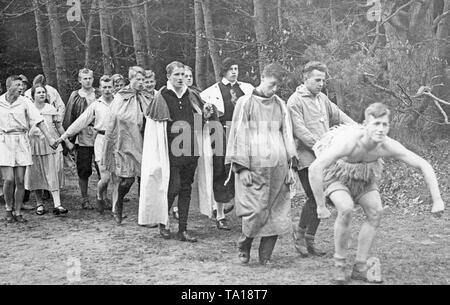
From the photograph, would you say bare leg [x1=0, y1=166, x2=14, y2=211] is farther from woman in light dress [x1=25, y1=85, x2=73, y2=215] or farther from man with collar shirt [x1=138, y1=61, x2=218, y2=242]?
man with collar shirt [x1=138, y1=61, x2=218, y2=242]

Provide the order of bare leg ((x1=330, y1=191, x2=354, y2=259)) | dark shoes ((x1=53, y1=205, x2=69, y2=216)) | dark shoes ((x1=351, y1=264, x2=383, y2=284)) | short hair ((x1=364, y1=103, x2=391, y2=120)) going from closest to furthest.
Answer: short hair ((x1=364, y1=103, x2=391, y2=120)) → bare leg ((x1=330, y1=191, x2=354, y2=259)) → dark shoes ((x1=351, y1=264, x2=383, y2=284)) → dark shoes ((x1=53, y1=205, x2=69, y2=216))

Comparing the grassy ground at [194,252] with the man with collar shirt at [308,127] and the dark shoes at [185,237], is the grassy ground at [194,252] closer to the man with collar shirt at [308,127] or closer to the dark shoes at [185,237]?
the dark shoes at [185,237]

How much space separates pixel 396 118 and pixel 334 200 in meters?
4.83

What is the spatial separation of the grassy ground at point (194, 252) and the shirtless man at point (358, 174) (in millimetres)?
434

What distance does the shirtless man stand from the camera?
5.21 meters

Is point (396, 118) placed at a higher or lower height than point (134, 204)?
higher

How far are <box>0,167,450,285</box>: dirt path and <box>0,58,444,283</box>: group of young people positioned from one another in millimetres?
261

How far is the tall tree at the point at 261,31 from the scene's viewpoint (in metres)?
11.1

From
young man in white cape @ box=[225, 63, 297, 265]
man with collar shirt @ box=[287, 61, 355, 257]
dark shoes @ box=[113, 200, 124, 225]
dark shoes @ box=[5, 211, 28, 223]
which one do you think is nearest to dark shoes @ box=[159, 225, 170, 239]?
dark shoes @ box=[113, 200, 124, 225]

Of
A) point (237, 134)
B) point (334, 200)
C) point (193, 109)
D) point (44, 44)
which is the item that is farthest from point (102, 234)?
point (44, 44)

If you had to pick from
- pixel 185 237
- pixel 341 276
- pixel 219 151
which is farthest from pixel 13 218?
pixel 341 276

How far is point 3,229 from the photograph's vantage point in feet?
27.4

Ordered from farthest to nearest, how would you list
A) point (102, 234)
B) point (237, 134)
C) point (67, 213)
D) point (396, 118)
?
point (396, 118), point (67, 213), point (102, 234), point (237, 134)
